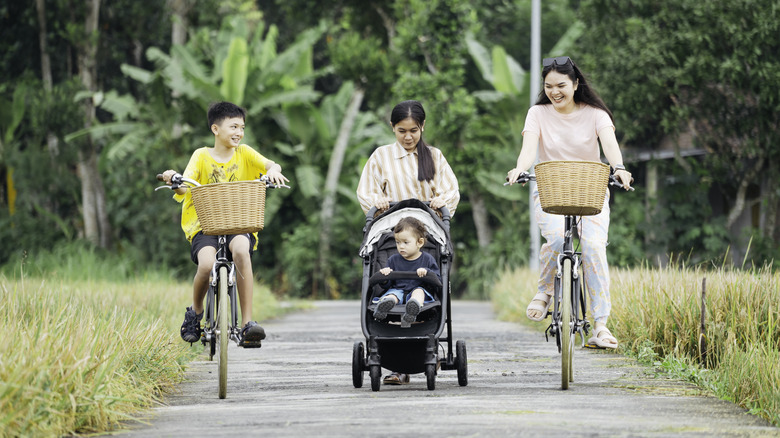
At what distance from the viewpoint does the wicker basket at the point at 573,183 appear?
6.42 m

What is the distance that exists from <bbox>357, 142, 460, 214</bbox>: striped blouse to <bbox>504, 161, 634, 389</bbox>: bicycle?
81 centimetres

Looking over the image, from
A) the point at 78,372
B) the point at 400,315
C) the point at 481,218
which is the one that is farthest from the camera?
the point at 481,218

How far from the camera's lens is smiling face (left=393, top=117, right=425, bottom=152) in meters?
7.29

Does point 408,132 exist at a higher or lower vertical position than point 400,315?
higher

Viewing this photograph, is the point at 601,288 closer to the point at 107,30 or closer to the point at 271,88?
the point at 271,88

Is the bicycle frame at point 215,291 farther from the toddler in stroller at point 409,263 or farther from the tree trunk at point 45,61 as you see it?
the tree trunk at point 45,61

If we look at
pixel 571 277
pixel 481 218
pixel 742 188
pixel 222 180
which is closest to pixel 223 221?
pixel 222 180

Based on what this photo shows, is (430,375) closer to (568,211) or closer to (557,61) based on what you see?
(568,211)

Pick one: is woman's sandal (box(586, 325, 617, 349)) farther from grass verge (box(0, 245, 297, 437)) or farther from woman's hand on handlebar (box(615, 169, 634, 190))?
grass verge (box(0, 245, 297, 437))

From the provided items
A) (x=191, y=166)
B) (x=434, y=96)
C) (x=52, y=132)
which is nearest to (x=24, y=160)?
(x=52, y=132)

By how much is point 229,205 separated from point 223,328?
0.77 metres

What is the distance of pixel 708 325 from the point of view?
793cm

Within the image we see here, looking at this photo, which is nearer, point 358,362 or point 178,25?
point 358,362

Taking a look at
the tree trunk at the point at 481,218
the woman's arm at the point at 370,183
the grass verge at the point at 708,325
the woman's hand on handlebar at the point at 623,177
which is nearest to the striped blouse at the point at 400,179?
the woman's arm at the point at 370,183
